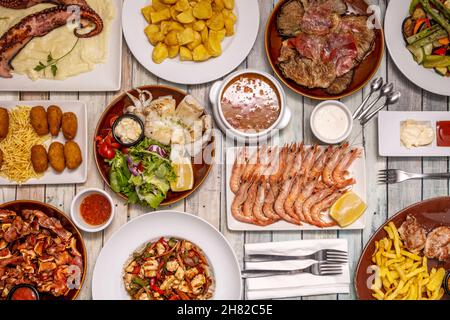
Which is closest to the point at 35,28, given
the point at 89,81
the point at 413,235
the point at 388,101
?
the point at 89,81

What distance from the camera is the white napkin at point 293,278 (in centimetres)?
281

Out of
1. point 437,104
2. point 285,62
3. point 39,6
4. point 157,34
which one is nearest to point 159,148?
point 157,34

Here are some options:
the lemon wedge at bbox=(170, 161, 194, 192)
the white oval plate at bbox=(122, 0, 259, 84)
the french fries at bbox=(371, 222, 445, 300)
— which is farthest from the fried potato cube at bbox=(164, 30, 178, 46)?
the french fries at bbox=(371, 222, 445, 300)

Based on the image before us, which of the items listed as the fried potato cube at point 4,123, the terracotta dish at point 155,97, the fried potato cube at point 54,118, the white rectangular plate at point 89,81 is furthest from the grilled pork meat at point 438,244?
the fried potato cube at point 4,123

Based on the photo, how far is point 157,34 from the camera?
2.80m

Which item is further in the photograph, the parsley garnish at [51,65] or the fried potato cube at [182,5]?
the parsley garnish at [51,65]

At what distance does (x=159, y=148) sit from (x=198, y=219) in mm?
469

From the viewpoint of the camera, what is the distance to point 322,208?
2.81m

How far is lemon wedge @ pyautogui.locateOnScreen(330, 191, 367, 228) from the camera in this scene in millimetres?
2781

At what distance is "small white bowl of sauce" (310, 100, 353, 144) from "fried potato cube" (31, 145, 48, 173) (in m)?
1.57

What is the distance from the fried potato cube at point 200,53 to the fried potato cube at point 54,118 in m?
0.86

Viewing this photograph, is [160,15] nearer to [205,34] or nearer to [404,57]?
[205,34]

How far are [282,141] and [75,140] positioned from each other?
1244 mm

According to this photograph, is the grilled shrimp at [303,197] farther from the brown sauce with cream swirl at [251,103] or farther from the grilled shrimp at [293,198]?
the brown sauce with cream swirl at [251,103]
